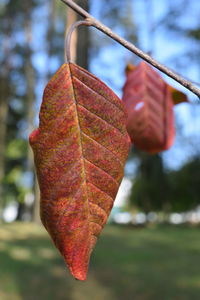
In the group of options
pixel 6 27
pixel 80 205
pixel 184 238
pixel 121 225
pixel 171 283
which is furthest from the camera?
pixel 121 225

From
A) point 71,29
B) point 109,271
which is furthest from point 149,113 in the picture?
point 109,271

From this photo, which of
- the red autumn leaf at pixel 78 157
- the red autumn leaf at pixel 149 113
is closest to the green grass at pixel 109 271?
the red autumn leaf at pixel 149 113

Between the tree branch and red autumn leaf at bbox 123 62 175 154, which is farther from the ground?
the tree branch

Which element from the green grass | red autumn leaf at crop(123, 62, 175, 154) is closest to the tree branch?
red autumn leaf at crop(123, 62, 175, 154)

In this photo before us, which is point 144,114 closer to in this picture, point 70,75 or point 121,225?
point 70,75

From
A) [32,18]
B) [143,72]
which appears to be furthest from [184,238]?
[143,72]

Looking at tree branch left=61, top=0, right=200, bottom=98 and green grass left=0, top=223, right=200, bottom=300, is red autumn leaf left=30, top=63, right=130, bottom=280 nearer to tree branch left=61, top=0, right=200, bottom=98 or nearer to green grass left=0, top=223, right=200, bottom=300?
tree branch left=61, top=0, right=200, bottom=98
